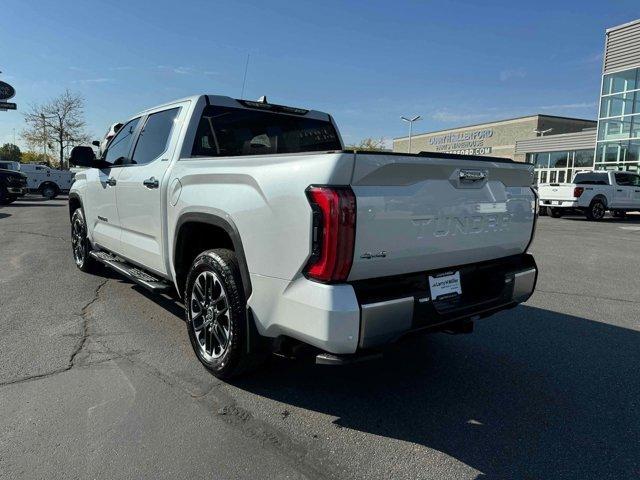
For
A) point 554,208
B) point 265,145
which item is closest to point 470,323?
point 265,145

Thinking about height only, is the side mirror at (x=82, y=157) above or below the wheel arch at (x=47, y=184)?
above

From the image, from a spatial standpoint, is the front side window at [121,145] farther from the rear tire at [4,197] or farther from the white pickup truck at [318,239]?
the rear tire at [4,197]

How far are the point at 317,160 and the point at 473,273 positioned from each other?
1459mm

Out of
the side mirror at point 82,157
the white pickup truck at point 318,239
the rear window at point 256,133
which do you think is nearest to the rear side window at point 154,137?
the white pickup truck at point 318,239

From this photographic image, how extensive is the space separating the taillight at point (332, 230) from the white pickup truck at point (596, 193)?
1791cm

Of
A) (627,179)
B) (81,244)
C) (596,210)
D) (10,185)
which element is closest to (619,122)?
(627,179)

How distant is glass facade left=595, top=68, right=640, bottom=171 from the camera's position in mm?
25859

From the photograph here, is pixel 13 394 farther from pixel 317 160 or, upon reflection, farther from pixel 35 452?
pixel 317 160

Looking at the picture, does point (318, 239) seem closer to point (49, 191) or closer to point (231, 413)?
point (231, 413)

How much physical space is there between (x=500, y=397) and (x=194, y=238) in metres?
2.50

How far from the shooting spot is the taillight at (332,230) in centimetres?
243

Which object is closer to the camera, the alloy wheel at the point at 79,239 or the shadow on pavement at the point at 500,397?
the shadow on pavement at the point at 500,397

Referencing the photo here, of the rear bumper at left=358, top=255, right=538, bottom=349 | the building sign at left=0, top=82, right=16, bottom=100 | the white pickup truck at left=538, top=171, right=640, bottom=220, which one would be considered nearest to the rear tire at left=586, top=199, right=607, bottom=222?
the white pickup truck at left=538, top=171, right=640, bottom=220

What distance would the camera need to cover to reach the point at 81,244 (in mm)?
6684
